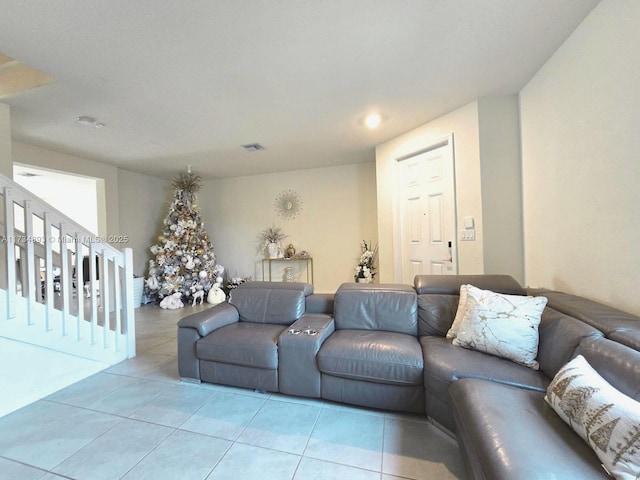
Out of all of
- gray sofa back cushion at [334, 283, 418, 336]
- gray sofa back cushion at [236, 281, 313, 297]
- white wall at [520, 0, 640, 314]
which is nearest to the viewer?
white wall at [520, 0, 640, 314]

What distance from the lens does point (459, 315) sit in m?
1.86

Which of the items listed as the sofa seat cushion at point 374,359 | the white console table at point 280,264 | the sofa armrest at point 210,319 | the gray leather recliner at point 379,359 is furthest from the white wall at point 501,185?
the white console table at point 280,264

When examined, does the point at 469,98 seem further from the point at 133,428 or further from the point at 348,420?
the point at 133,428

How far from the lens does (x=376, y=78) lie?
2184mm

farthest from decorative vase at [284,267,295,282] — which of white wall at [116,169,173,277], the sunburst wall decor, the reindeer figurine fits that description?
white wall at [116,169,173,277]

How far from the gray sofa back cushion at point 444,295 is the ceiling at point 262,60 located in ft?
5.60

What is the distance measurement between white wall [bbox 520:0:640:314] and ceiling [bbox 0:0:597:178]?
0.77 feet

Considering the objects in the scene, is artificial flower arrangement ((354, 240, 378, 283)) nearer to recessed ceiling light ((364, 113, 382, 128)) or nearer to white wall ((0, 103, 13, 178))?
recessed ceiling light ((364, 113, 382, 128))

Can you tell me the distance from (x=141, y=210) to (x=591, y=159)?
5999 millimetres

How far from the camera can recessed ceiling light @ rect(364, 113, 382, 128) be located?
286cm

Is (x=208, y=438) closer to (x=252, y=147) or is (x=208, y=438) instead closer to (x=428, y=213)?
(x=428, y=213)

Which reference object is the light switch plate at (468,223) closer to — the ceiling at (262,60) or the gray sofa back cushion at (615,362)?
the ceiling at (262,60)

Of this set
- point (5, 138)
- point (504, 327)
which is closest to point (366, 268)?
point (504, 327)

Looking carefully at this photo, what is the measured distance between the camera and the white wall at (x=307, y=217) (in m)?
4.83
